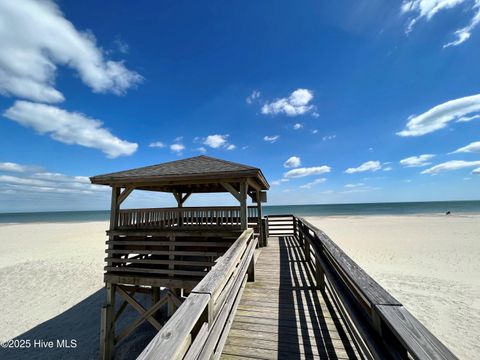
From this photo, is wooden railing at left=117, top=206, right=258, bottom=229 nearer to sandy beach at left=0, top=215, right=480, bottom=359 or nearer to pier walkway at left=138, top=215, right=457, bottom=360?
pier walkway at left=138, top=215, right=457, bottom=360

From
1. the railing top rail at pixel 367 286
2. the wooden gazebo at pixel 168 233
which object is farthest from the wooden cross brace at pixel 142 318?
the railing top rail at pixel 367 286

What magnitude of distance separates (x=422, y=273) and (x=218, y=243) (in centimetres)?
1056

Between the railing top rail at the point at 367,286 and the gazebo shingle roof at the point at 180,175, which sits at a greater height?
the gazebo shingle roof at the point at 180,175

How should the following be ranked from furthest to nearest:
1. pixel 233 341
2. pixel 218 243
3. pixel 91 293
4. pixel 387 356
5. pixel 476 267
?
pixel 476 267
pixel 91 293
pixel 218 243
pixel 233 341
pixel 387 356

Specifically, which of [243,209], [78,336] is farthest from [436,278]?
[78,336]

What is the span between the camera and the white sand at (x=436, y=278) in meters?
6.07

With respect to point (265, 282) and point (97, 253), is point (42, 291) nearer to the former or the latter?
point (97, 253)

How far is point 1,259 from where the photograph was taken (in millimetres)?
14344

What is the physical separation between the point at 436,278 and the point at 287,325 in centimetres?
1045

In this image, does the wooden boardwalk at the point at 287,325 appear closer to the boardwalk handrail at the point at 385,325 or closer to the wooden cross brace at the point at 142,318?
the boardwalk handrail at the point at 385,325

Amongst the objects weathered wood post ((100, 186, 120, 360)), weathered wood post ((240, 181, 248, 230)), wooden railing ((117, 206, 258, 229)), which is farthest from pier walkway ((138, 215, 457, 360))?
weathered wood post ((100, 186, 120, 360))

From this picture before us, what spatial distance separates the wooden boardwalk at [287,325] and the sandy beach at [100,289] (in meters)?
4.72

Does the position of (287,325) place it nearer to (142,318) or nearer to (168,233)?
(168,233)

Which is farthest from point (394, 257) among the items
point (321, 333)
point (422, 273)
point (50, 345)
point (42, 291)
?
point (42, 291)
